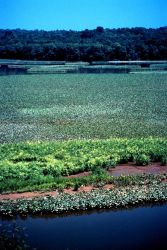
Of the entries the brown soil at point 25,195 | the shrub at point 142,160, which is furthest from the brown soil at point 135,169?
the brown soil at point 25,195

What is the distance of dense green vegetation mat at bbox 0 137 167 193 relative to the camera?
1505 cm

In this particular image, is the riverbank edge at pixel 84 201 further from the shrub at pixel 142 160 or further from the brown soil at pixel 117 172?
the shrub at pixel 142 160

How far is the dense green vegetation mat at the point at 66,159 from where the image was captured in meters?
15.1

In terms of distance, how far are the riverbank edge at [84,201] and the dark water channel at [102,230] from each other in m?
0.25

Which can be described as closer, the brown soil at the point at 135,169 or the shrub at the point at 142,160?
the brown soil at the point at 135,169

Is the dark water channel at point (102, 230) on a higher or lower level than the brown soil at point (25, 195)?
lower

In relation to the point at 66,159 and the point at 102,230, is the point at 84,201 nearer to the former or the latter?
the point at 102,230

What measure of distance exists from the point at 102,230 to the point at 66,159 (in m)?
5.62

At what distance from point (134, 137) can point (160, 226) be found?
33.6 ft

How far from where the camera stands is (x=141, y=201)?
13.6 meters

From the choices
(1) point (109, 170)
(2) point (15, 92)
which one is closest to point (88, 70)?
(2) point (15, 92)

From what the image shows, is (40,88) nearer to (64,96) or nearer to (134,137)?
(64,96)

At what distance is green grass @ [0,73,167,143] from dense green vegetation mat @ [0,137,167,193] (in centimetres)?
259

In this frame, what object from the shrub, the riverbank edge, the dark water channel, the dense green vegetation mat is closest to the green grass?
the dense green vegetation mat
